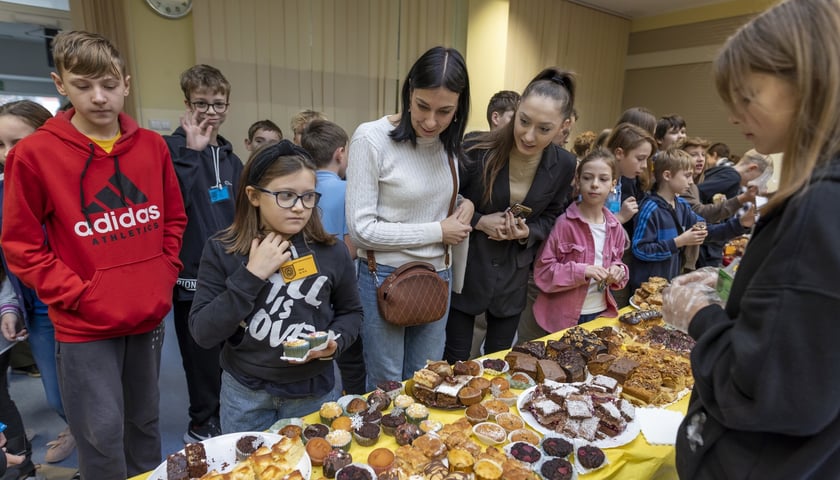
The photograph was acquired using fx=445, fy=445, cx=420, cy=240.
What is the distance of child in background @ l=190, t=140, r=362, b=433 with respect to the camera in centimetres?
141

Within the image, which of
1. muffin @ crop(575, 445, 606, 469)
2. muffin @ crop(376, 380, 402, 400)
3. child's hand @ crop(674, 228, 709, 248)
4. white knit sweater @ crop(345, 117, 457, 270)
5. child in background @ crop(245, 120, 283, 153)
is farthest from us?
child in background @ crop(245, 120, 283, 153)

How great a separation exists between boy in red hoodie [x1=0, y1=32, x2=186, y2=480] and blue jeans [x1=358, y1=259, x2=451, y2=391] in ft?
2.57

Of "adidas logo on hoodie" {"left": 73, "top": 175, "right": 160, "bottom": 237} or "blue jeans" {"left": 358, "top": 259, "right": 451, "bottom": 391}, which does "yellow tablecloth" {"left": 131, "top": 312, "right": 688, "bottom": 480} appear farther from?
"adidas logo on hoodie" {"left": 73, "top": 175, "right": 160, "bottom": 237}

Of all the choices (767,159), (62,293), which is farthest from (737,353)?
(767,159)

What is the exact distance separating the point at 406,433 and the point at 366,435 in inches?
4.6

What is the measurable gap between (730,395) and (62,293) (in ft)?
6.19

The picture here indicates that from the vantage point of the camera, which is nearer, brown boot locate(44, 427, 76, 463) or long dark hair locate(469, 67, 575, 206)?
long dark hair locate(469, 67, 575, 206)

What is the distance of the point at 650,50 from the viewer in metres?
8.28

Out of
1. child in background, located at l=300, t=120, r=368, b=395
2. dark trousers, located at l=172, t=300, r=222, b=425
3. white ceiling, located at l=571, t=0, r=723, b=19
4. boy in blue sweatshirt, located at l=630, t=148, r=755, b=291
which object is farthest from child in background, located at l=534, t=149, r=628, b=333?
white ceiling, located at l=571, t=0, r=723, b=19

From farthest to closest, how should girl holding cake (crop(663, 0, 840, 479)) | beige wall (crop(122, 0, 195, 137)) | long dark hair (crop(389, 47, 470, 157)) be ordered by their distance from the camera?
beige wall (crop(122, 0, 195, 137)) < long dark hair (crop(389, 47, 470, 157)) < girl holding cake (crop(663, 0, 840, 479))

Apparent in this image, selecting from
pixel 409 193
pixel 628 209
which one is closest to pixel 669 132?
pixel 628 209

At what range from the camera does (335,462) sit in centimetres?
117

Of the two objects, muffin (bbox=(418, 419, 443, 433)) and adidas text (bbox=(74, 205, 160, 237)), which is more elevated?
Result: adidas text (bbox=(74, 205, 160, 237))

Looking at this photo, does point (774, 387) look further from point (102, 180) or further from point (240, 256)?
point (102, 180)
